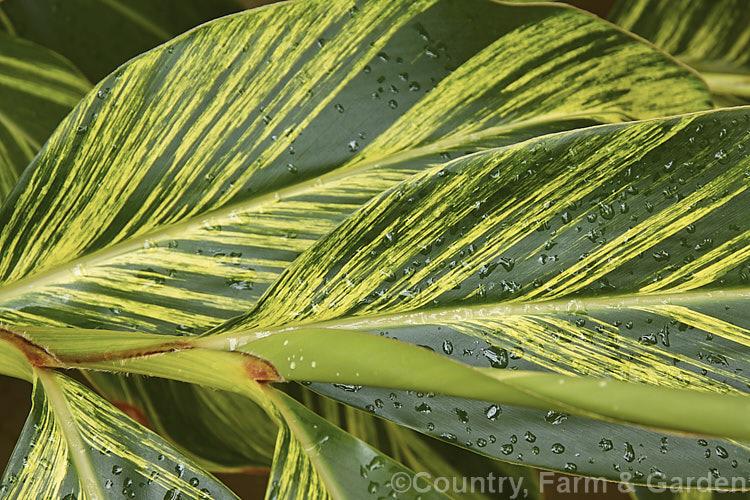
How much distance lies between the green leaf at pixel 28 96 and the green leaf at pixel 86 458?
0.33m

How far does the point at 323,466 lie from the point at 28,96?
552 millimetres

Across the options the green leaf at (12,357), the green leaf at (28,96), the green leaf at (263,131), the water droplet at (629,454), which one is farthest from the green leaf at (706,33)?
the green leaf at (12,357)

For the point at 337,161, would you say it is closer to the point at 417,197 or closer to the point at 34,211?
the point at 417,197

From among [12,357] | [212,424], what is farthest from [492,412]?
[212,424]

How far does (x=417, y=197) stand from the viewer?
438mm

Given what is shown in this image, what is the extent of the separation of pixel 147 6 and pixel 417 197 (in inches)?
23.0

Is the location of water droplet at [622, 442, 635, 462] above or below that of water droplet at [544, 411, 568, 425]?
below

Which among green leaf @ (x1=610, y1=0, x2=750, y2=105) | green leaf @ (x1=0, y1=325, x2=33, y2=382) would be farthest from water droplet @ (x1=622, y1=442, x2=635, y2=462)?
green leaf @ (x1=610, y1=0, x2=750, y2=105)

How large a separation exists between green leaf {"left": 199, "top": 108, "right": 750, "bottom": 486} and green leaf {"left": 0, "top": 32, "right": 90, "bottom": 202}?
424 millimetres

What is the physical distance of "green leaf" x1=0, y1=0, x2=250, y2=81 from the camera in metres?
0.81

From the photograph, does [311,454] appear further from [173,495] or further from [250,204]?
[250,204]

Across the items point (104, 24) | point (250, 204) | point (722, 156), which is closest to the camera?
point (722, 156)

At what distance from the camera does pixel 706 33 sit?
900 millimetres

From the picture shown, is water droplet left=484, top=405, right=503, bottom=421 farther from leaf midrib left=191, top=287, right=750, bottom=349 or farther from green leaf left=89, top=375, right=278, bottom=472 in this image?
green leaf left=89, top=375, right=278, bottom=472
